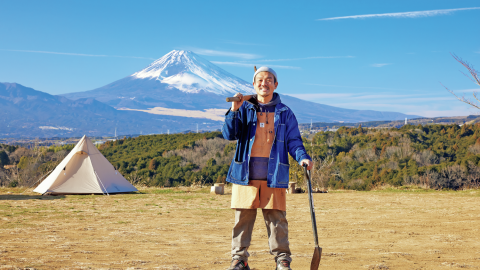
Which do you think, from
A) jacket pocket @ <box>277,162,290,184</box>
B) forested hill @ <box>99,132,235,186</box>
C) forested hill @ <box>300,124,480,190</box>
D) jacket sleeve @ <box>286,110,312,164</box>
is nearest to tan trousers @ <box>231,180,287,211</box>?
jacket pocket @ <box>277,162,290,184</box>

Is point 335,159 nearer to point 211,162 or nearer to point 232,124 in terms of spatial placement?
point 211,162

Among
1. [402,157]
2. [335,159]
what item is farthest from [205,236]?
[335,159]

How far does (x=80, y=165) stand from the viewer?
16.0 m

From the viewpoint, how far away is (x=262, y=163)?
4.22 metres

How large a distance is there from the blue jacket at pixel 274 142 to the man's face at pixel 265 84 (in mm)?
139

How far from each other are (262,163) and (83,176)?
1286 centimetres

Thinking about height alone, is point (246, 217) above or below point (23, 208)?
above

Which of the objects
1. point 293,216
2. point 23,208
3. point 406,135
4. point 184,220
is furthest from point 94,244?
point 406,135

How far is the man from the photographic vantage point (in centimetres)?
412

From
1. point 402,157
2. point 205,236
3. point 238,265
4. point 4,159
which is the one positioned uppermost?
point 402,157

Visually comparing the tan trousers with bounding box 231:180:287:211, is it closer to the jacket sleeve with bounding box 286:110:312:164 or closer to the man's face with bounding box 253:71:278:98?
the jacket sleeve with bounding box 286:110:312:164

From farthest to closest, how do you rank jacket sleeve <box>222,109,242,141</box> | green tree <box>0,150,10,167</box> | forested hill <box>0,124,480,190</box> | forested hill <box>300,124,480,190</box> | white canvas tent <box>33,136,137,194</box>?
green tree <box>0,150,10,167</box> → forested hill <box>300,124,480,190</box> → forested hill <box>0,124,480,190</box> → white canvas tent <box>33,136,137,194</box> → jacket sleeve <box>222,109,242,141</box>

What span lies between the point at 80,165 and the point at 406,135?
32509mm

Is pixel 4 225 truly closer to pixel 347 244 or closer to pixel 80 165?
pixel 347 244
